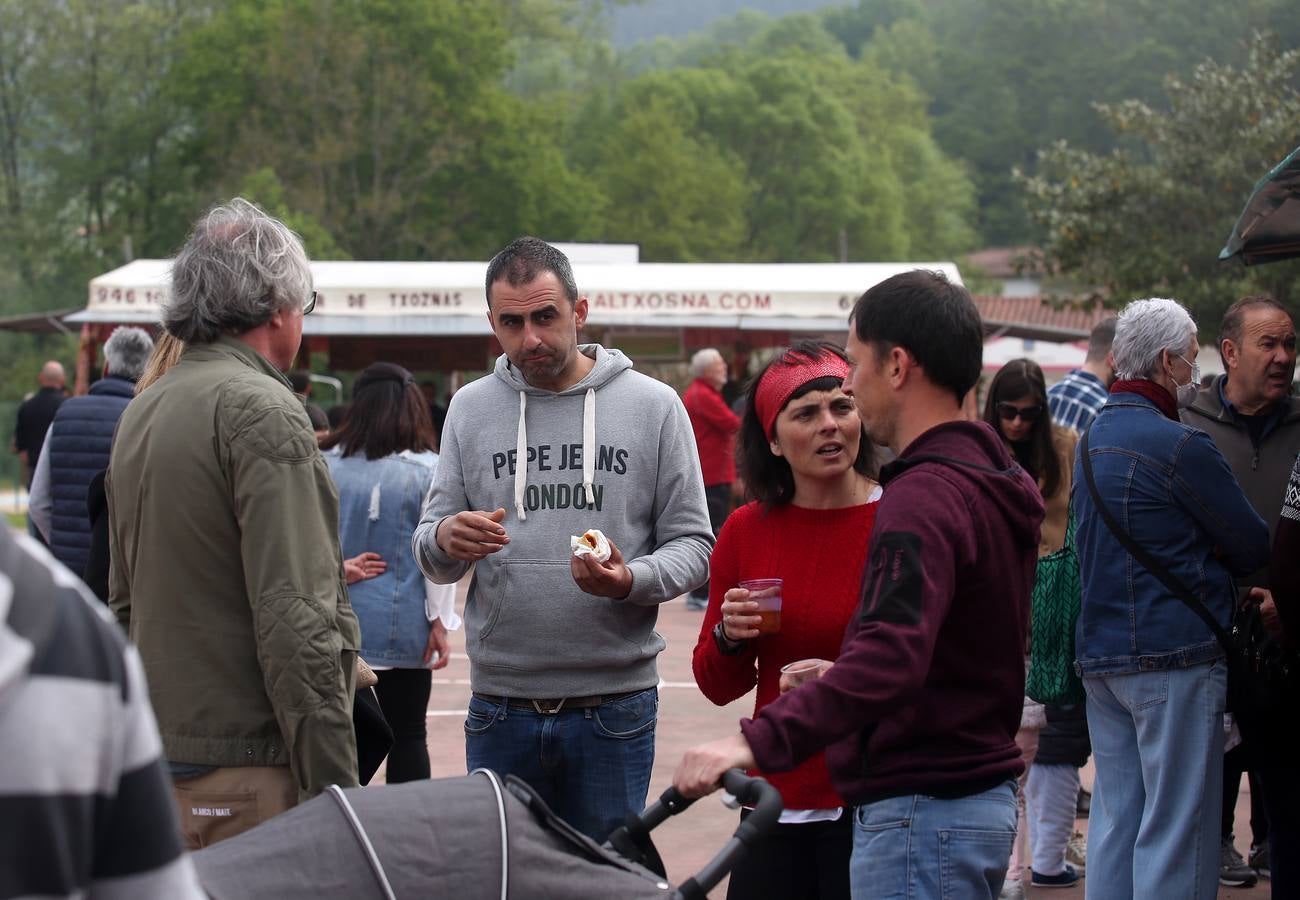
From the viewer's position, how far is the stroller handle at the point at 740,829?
2402mm

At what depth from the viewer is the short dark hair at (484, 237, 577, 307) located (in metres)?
4.06

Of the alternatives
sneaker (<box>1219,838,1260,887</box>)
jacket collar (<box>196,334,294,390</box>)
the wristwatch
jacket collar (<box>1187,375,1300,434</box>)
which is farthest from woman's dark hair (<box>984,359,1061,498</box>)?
jacket collar (<box>196,334,294,390</box>)

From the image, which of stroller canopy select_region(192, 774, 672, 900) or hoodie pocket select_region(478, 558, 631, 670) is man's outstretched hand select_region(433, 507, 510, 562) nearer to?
hoodie pocket select_region(478, 558, 631, 670)

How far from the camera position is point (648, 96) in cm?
6550

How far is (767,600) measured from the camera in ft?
11.4

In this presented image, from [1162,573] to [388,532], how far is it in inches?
113

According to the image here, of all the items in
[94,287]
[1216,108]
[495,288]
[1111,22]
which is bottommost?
[495,288]

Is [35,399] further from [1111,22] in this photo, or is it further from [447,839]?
[1111,22]

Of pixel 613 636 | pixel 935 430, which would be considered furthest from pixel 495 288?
pixel 935 430

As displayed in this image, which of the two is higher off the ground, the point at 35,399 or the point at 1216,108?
the point at 1216,108

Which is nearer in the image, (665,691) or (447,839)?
(447,839)

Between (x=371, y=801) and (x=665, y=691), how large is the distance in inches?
297

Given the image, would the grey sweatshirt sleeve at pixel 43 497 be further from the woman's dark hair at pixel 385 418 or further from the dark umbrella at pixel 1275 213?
the dark umbrella at pixel 1275 213

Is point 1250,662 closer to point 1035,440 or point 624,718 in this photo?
point 1035,440
